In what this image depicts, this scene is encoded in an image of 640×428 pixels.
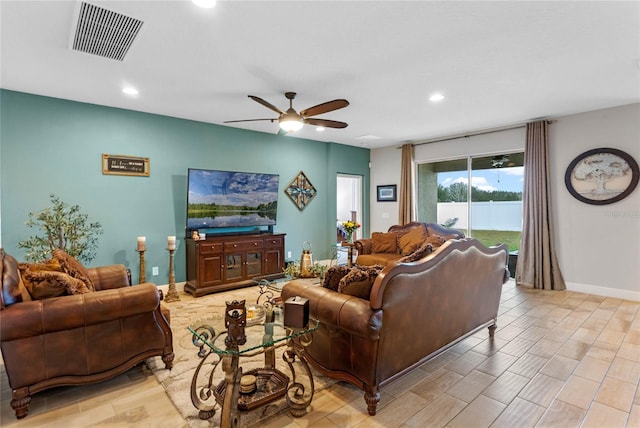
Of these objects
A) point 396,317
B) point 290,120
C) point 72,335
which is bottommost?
point 72,335

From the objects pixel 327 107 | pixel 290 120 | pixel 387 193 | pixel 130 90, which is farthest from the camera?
pixel 387 193

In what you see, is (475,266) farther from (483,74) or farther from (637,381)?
(483,74)

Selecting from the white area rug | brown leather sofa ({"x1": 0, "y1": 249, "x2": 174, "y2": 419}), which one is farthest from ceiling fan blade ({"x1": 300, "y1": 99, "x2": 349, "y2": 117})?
the white area rug

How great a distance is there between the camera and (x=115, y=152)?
14.5 feet

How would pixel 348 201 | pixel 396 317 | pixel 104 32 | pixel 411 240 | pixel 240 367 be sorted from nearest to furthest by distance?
1. pixel 240 367
2. pixel 396 317
3. pixel 104 32
4. pixel 411 240
5. pixel 348 201

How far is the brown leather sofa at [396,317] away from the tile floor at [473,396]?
0.20 m

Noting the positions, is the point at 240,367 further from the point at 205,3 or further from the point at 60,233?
Answer: the point at 60,233

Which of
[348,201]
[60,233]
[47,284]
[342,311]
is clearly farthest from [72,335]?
[348,201]

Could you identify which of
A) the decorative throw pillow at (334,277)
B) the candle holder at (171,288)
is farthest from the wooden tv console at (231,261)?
the decorative throw pillow at (334,277)

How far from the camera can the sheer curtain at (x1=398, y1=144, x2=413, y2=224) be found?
6.95 meters

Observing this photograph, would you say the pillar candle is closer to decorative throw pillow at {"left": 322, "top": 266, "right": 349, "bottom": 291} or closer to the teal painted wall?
the teal painted wall

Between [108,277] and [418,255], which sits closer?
[418,255]

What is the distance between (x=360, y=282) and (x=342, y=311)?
0.76ft

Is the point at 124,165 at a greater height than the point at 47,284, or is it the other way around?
the point at 124,165
